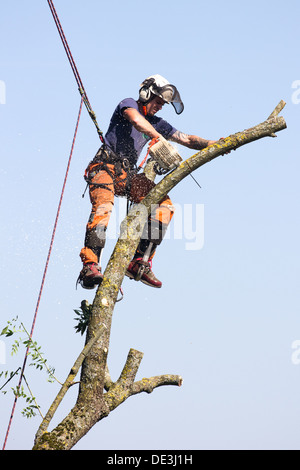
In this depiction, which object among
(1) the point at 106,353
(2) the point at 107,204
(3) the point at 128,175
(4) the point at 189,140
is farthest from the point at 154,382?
(4) the point at 189,140

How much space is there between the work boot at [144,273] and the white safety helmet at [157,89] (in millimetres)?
1973

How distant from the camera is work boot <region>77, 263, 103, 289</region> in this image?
22.6 feet

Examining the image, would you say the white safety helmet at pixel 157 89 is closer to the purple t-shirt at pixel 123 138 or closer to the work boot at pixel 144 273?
the purple t-shirt at pixel 123 138

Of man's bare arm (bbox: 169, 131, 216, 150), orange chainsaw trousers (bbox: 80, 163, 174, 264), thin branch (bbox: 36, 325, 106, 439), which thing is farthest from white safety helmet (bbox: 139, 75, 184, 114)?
thin branch (bbox: 36, 325, 106, 439)

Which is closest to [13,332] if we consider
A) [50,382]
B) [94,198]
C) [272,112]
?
[50,382]

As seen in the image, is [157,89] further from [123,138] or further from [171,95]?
[123,138]

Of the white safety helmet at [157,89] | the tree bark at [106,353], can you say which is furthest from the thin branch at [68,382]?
the white safety helmet at [157,89]

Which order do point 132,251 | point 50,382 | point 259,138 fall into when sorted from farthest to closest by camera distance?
1. point 259,138
2. point 132,251
3. point 50,382

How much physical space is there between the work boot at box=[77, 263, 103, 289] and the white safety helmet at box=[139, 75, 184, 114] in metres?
2.16

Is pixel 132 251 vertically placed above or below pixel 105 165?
below

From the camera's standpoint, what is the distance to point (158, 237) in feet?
23.9

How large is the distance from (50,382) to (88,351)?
1.50 feet

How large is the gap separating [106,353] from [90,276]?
108cm

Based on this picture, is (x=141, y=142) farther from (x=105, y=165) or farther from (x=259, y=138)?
(x=259, y=138)
